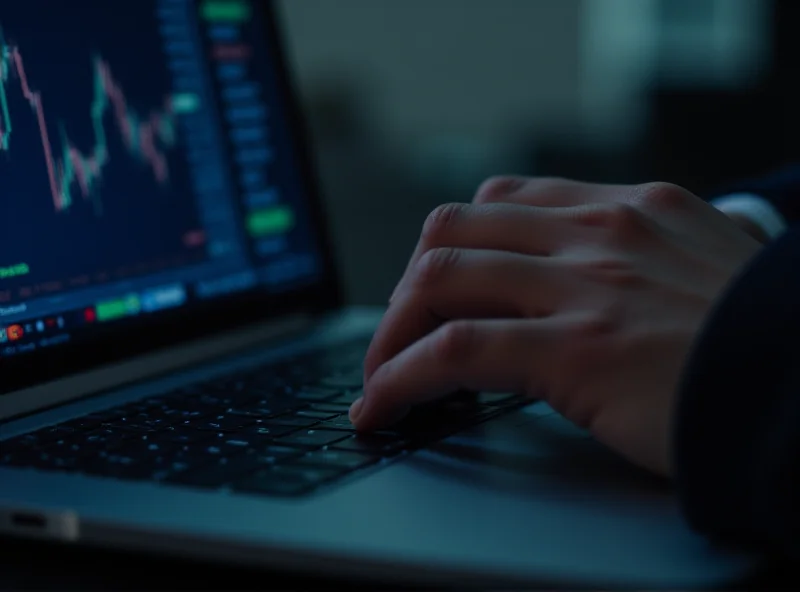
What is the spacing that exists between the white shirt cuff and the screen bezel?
38 centimetres

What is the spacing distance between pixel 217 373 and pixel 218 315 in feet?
0.26

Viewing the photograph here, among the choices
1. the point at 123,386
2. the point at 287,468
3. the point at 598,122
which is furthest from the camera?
the point at 598,122

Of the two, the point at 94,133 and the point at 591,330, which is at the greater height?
the point at 94,133

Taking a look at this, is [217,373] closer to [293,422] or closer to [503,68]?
[293,422]

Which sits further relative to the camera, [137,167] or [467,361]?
[137,167]

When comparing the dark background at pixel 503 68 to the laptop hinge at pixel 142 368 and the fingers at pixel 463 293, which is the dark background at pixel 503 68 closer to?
the laptop hinge at pixel 142 368

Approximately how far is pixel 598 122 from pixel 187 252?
371 cm

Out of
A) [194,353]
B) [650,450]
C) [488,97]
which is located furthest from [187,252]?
[488,97]

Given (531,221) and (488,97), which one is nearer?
(531,221)

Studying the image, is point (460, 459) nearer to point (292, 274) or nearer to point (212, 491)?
point (212, 491)

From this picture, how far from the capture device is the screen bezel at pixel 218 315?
0.71 metres

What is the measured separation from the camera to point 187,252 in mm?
865

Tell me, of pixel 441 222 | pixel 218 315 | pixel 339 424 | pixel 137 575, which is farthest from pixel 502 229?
pixel 218 315

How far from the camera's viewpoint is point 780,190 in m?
0.93
